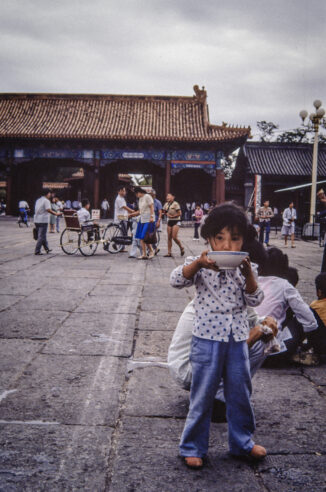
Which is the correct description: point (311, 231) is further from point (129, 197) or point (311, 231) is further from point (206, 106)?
point (129, 197)

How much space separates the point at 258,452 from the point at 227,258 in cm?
88

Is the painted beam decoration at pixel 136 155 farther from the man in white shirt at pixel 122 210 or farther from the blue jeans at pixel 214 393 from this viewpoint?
the blue jeans at pixel 214 393

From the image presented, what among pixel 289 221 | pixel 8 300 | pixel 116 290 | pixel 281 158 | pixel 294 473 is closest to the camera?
pixel 294 473

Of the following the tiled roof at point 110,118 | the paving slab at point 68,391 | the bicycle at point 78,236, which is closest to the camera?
the paving slab at point 68,391

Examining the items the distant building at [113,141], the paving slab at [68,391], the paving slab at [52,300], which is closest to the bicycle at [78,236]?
the paving slab at [52,300]

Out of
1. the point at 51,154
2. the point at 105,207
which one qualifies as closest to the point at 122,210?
the point at 105,207

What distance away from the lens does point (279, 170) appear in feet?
96.7

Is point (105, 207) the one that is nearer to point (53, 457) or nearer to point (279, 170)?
point (279, 170)

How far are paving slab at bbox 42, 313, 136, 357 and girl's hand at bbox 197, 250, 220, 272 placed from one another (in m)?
1.66

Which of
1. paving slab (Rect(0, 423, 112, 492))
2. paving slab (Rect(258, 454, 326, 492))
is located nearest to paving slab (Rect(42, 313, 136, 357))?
paving slab (Rect(0, 423, 112, 492))

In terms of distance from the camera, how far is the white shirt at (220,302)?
1916 millimetres

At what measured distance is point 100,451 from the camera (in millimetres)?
1962

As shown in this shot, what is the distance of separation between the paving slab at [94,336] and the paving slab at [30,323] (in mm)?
97

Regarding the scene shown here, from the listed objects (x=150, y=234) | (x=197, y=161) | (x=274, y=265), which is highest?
(x=197, y=161)
